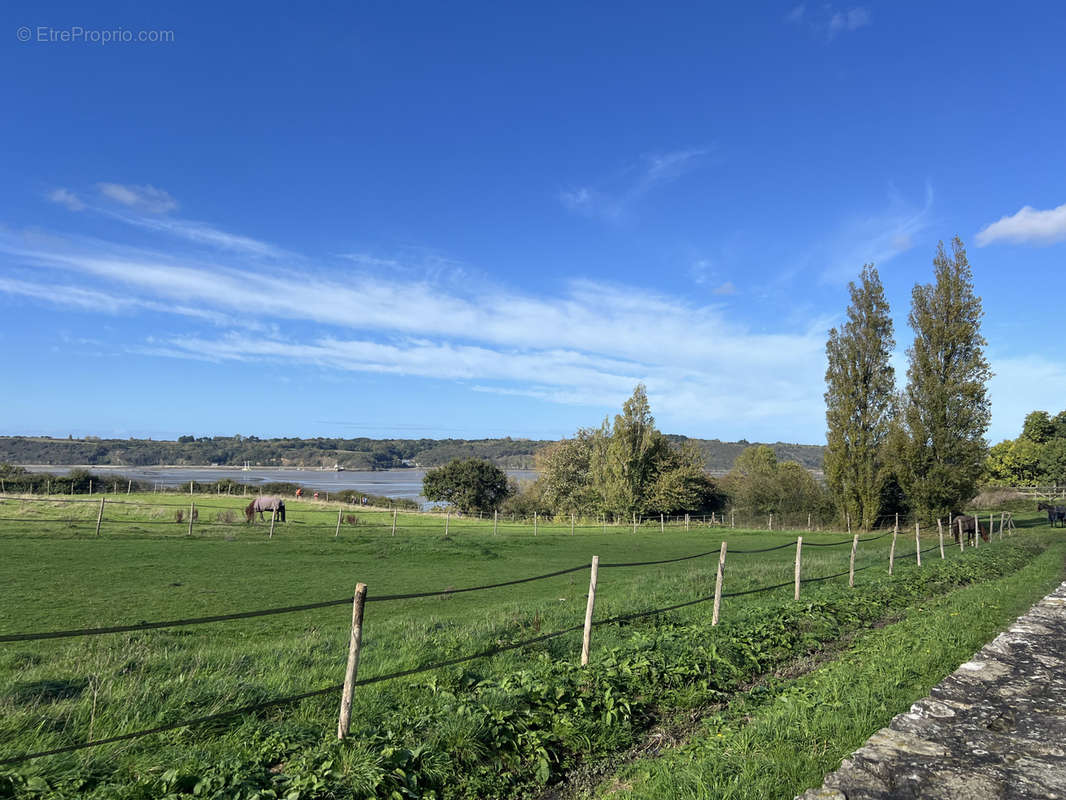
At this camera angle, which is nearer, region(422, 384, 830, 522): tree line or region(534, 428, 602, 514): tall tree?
region(422, 384, 830, 522): tree line

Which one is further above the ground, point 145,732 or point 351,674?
point 351,674

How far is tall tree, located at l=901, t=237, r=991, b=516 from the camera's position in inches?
1538

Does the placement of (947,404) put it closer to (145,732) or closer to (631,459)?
(631,459)

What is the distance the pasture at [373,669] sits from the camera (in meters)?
4.62

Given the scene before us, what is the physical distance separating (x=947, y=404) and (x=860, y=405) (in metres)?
5.05

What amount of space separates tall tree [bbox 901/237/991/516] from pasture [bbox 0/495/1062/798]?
24.3m

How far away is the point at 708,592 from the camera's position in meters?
13.8

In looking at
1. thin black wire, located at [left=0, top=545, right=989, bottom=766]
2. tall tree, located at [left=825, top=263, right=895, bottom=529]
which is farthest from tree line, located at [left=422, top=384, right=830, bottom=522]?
thin black wire, located at [left=0, top=545, right=989, bottom=766]

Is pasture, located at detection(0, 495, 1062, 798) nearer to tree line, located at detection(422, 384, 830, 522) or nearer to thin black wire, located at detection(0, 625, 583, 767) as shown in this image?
thin black wire, located at detection(0, 625, 583, 767)

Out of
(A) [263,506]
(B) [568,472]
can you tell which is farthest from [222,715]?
(B) [568,472]

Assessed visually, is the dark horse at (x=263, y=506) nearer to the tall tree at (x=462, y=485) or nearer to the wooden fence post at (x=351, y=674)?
the tall tree at (x=462, y=485)

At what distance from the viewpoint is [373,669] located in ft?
23.6

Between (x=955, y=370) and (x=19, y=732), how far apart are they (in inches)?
1882

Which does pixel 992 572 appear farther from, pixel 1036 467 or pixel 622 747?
pixel 1036 467
